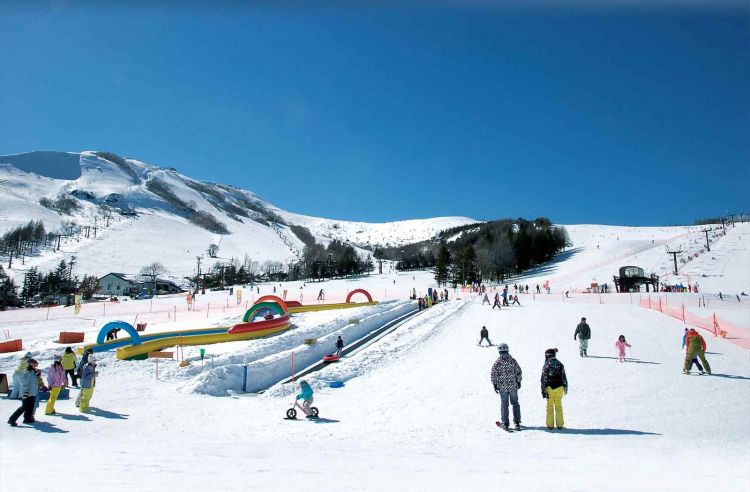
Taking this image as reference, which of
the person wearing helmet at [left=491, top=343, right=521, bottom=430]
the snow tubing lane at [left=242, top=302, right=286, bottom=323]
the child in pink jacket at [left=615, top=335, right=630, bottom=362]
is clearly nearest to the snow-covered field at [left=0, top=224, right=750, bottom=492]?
the person wearing helmet at [left=491, top=343, right=521, bottom=430]

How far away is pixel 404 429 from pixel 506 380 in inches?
85.7

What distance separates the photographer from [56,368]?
1045cm

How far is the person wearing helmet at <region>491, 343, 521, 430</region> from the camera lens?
27.4ft

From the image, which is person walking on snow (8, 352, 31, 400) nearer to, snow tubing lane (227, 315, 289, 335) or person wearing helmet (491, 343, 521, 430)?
person wearing helmet (491, 343, 521, 430)

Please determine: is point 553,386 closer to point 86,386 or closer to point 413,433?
point 413,433

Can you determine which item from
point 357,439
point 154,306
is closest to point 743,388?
point 357,439

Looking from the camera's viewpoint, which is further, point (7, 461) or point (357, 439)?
point (357, 439)

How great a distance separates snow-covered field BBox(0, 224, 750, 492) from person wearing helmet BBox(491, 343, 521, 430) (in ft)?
1.38

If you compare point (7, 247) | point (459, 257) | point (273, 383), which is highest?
point (7, 247)

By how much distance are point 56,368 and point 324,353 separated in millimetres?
11458

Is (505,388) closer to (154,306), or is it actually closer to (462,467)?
(462,467)

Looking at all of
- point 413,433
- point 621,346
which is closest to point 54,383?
point 413,433

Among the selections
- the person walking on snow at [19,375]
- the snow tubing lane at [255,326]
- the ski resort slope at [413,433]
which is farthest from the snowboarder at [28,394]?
the snow tubing lane at [255,326]

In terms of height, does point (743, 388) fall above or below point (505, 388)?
below
